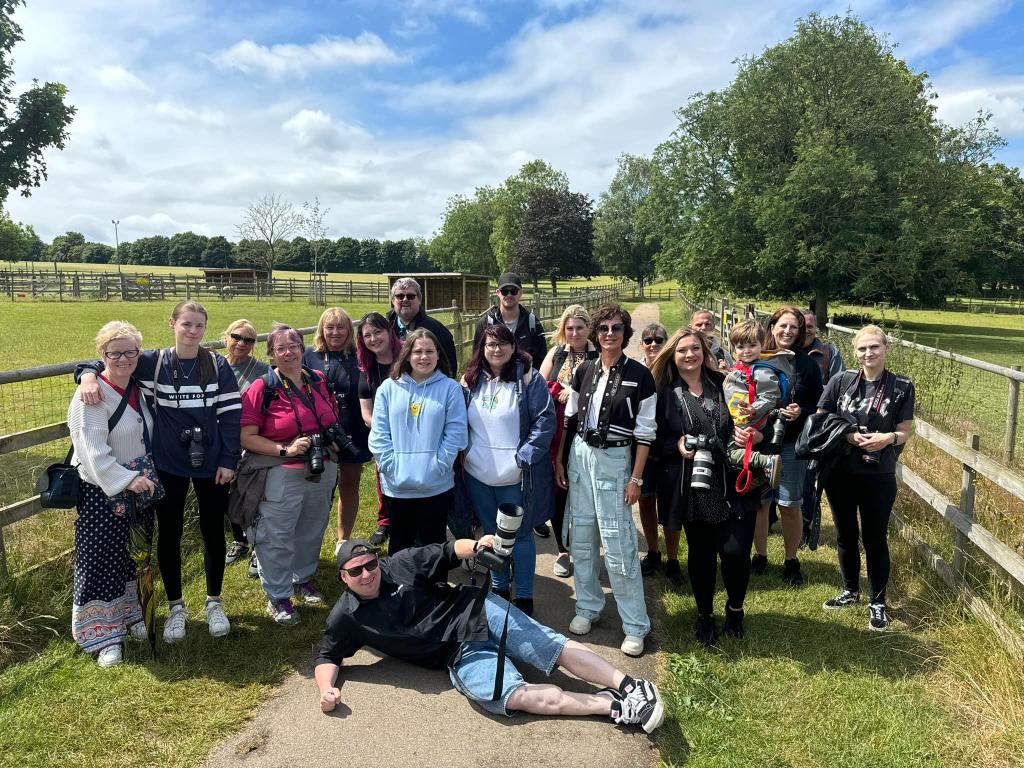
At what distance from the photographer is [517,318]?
5.85m

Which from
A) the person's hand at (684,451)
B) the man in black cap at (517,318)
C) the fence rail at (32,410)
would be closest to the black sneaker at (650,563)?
the person's hand at (684,451)

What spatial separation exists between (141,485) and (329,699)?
146 cm

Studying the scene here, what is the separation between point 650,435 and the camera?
3.69m

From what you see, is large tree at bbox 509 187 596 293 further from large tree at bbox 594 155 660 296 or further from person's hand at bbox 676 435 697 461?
person's hand at bbox 676 435 697 461

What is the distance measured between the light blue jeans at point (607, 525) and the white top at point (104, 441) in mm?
2399

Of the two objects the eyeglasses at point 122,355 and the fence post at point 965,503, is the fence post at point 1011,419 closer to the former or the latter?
the fence post at point 965,503

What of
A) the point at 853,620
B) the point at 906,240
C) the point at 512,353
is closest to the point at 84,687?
the point at 512,353

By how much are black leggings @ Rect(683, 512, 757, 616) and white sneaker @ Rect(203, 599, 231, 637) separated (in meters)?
2.74

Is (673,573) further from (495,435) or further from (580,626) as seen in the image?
(495,435)

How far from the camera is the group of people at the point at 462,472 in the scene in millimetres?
3379

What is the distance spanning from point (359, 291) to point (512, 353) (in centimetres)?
3770

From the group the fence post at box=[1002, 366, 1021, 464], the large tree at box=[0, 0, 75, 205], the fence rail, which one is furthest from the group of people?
the large tree at box=[0, 0, 75, 205]

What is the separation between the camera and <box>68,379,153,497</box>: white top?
333cm

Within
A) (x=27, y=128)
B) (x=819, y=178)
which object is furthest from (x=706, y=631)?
(x=819, y=178)
